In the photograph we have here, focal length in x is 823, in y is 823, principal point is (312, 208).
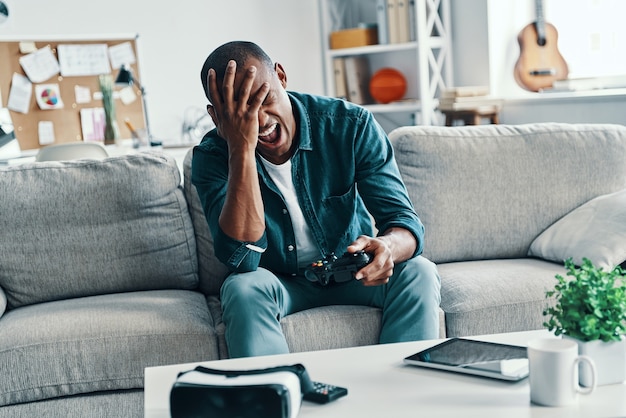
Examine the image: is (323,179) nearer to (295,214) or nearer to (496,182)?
(295,214)

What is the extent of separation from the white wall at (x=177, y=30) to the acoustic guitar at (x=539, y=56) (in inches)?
55.8

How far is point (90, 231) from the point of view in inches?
89.7

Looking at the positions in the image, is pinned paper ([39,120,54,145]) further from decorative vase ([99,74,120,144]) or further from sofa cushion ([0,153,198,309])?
sofa cushion ([0,153,198,309])

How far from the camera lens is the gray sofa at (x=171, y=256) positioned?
190 cm

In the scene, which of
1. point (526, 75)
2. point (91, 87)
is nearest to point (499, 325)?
point (526, 75)

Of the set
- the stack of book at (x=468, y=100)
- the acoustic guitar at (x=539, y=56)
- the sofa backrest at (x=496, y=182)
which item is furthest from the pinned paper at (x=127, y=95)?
the sofa backrest at (x=496, y=182)

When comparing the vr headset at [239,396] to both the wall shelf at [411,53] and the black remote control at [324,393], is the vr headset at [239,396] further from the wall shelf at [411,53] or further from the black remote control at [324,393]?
the wall shelf at [411,53]

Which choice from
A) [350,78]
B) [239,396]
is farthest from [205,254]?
[350,78]

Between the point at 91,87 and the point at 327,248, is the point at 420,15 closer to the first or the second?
the point at 91,87

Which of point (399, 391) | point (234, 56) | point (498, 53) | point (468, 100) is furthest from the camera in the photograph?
point (498, 53)

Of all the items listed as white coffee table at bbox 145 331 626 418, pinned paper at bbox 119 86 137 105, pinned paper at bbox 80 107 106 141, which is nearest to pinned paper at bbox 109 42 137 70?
pinned paper at bbox 119 86 137 105

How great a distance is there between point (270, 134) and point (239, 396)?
90 centimetres

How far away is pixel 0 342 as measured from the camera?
1906mm

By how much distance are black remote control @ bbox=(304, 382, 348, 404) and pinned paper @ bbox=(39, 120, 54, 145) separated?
345 cm
